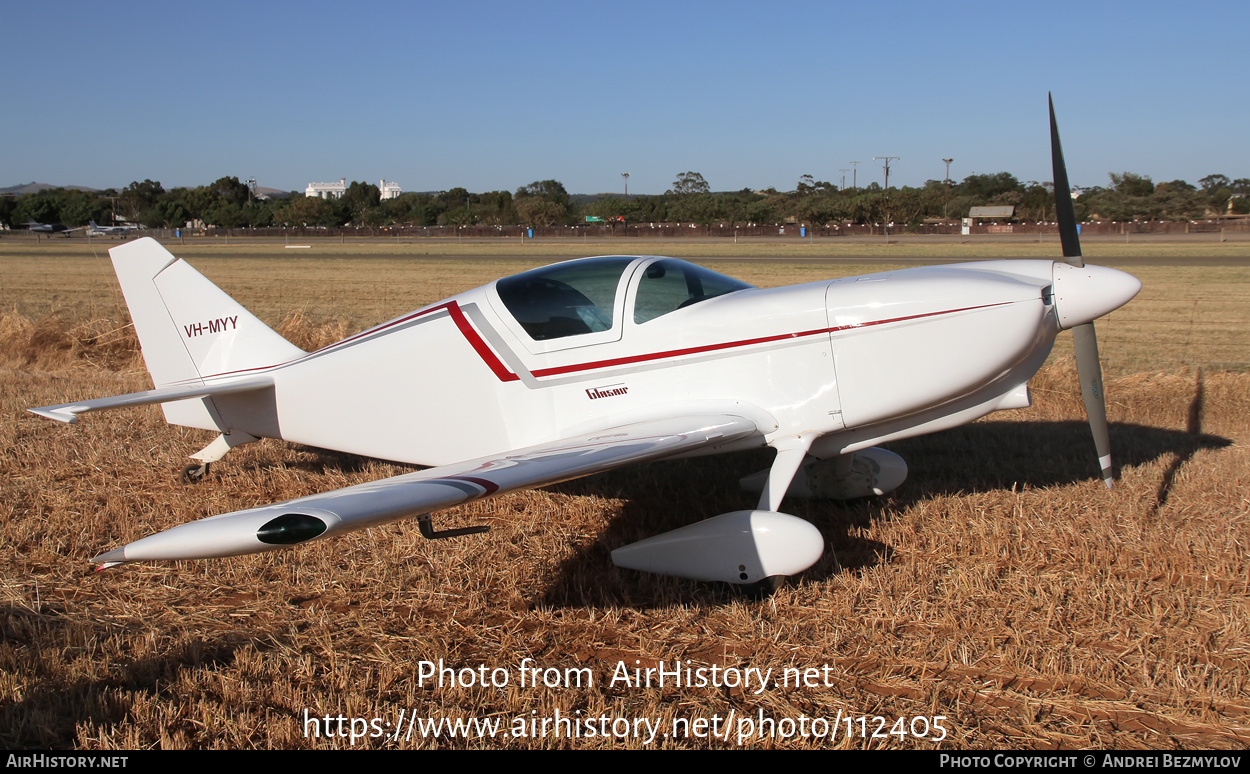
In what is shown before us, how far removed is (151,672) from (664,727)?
2.47 meters

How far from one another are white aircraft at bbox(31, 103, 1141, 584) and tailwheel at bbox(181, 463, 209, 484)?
102 cm

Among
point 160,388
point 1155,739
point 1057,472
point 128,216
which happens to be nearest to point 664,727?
point 1155,739

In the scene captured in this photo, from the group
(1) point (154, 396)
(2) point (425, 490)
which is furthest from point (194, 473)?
(2) point (425, 490)

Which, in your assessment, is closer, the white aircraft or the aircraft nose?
the white aircraft

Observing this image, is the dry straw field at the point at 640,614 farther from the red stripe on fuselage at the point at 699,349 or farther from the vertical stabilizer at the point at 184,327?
the red stripe on fuselage at the point at 699,349

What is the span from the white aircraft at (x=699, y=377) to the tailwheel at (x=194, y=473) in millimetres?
1021

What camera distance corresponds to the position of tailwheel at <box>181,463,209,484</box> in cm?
721

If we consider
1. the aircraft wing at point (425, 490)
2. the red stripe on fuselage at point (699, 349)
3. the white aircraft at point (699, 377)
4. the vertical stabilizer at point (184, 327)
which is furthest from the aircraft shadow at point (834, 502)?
the vertical stabilizer at point (184, 327)

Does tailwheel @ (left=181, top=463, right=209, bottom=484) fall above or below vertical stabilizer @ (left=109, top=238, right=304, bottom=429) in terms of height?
below

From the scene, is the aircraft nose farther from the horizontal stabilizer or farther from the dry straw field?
the horizontal stabilizer

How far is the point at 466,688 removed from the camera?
13.2 feet

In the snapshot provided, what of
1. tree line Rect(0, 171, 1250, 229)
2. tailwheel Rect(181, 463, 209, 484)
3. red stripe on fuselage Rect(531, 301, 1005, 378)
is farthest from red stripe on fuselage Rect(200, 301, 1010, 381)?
tree line Rect(0, 171, 1250, 229)

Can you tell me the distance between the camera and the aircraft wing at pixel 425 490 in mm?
3051

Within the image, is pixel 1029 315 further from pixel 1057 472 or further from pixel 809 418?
pixel 1057 472
